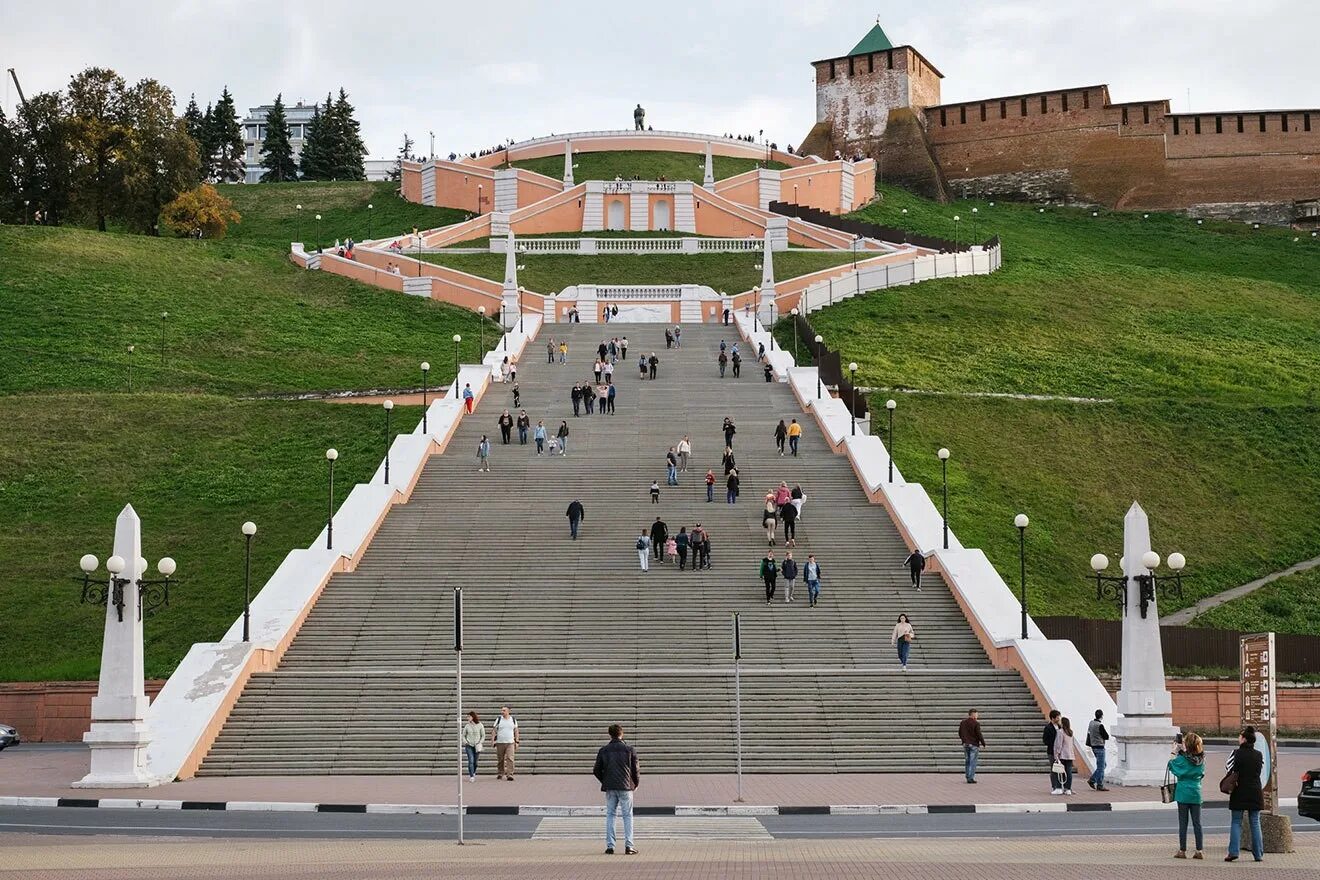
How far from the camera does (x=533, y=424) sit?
42062mm

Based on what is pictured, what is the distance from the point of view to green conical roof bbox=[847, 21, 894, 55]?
99.5 meters

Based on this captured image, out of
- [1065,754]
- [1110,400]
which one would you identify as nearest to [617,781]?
[1065,754]

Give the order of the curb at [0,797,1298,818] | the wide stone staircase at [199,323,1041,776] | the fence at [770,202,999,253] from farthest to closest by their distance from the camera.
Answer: the fence at [770,202,999,253], the wide stone staircase at [199,323,1041,776], the curb at [0,797,1298,818]

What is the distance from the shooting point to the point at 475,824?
1869cm

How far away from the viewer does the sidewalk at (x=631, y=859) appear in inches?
567

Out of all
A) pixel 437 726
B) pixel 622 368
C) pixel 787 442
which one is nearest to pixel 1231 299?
pixel 622 368

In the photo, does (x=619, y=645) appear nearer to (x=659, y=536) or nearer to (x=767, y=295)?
(x=659, y=536)

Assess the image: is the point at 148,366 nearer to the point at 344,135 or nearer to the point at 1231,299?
the point at 1231,299

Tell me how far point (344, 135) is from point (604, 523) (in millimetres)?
82647

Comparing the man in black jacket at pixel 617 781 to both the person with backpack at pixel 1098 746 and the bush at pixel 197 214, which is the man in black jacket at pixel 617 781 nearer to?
the person with backpack at pixel 1098 746

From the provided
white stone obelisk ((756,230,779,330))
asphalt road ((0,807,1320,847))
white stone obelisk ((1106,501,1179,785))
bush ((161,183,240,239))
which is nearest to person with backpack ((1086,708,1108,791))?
white stone obelisk ((1106,501,1179,785))

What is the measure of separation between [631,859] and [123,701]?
9933 millimetres

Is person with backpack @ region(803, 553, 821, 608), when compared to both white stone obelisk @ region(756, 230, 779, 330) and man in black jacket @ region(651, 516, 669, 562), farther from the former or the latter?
white stone obelisk @ region(756, 230, 779, 330)

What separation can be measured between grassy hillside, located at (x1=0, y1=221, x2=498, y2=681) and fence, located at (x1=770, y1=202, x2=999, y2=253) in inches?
816
